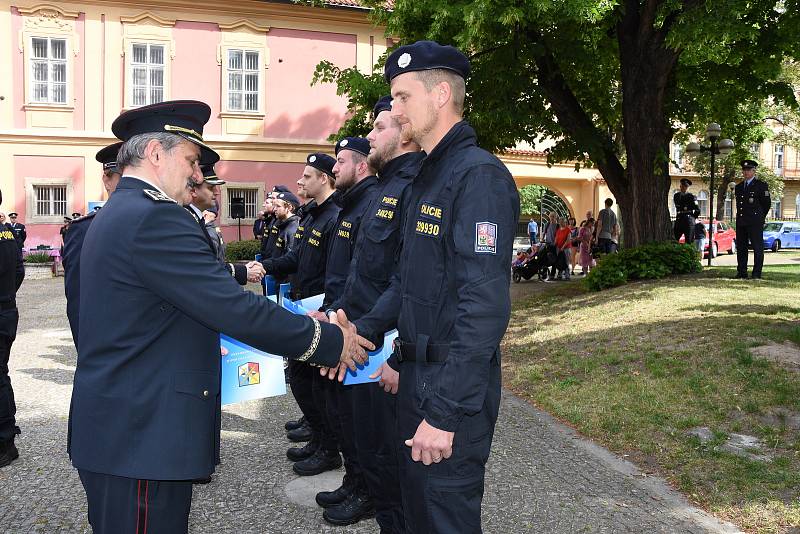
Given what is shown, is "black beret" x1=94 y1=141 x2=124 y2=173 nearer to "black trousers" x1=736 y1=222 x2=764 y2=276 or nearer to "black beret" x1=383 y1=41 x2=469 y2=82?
"black beret" x1=383 y1=41 x2=469 y2=82

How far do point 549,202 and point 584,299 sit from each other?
1172 inches

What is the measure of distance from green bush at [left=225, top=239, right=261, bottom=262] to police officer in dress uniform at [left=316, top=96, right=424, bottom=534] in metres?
20.5

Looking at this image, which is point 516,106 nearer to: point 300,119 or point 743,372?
point 743,372

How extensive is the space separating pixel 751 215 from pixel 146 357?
528 inches

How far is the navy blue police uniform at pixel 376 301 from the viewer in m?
4.04

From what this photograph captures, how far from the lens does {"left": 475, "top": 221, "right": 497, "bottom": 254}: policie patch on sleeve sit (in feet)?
8.70

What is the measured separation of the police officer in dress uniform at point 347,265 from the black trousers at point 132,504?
2.03m

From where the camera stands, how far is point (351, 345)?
334 cm

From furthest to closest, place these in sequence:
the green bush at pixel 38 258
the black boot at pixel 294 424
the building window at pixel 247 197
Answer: the building window at pixel 247 197, the green bush at pixel 38 258, the black boot at pixel 294 424

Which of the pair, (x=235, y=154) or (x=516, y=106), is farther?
(x=235, y=154)

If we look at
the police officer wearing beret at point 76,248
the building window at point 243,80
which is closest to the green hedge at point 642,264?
the police officer wearing beret at point 76,248

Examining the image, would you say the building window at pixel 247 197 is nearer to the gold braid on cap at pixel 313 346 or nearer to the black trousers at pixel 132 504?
the gold braid on cap at pixel 313 346

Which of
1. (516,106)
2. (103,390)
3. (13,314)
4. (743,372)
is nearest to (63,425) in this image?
(13,314)

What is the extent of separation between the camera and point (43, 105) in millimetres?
25531
